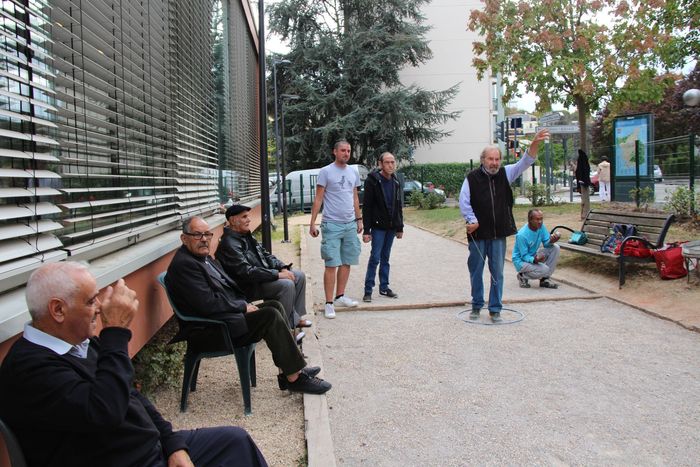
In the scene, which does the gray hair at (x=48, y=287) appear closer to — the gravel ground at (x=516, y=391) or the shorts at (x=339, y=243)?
the gravel ground at (x=516, y=391)

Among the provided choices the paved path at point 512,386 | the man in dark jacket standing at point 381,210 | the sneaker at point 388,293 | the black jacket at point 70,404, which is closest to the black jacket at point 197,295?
the paved path at point 512,386

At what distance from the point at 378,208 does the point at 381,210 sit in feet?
0.17

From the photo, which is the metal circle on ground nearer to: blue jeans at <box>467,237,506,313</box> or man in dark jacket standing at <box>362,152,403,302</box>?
blue jeans at <box>467,237,506,313</box>

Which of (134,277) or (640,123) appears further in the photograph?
(640,123)

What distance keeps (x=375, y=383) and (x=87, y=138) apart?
9.06 feet

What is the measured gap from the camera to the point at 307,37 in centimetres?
3612

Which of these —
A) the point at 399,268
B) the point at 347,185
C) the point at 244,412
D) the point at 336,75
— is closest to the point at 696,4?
the point at 399,268

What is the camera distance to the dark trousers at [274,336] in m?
4.25

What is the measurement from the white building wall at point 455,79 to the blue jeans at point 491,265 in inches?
1378

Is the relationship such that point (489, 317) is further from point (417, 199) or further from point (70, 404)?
point (417, 199)

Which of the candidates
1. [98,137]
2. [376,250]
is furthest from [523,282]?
[98,137]

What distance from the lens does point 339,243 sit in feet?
24.2

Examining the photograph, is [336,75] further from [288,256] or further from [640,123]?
[288,256]

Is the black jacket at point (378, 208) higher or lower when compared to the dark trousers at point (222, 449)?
higher
